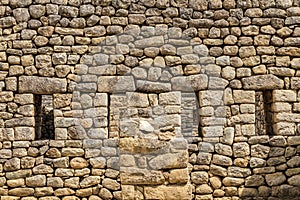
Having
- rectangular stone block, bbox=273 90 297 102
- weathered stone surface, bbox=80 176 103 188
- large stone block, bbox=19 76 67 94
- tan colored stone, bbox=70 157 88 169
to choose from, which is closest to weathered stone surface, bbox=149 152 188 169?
weathered stone surface, bbox=80 176 103 188

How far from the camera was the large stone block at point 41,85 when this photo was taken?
6162mm

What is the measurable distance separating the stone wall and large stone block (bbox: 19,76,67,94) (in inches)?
0.7

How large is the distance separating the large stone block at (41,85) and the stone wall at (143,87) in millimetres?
17

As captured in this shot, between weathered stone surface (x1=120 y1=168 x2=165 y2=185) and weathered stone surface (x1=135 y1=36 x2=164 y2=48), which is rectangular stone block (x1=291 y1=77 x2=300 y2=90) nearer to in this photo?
weathered stone surface (x1=135 y1=36 x2=164 y2=48)

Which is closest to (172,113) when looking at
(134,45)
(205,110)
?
(205,110)

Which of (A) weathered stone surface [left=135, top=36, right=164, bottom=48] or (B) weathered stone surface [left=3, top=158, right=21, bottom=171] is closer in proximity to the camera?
(B) weathered stone surface [left=3, top=158, right=21, bottom=171]

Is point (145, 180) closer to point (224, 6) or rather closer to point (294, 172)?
point (294, 172)

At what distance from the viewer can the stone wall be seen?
6.11 metres

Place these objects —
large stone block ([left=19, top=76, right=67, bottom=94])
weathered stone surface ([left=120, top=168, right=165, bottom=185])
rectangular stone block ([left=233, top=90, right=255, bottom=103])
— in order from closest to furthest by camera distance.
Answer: weathered stone surface ([left=120, top=168, right=165, bottom=185]) → large stone block ([left=19, top=76, right=67, bottom=94]) → rectangular stone block ([left=233, top=90, right=255, bottom=103])

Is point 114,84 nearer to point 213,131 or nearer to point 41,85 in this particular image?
point 41,85

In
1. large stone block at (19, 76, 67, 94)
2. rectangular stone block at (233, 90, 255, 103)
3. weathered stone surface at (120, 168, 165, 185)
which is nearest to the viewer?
weathered stone surface at (120, 168, 165, 185)

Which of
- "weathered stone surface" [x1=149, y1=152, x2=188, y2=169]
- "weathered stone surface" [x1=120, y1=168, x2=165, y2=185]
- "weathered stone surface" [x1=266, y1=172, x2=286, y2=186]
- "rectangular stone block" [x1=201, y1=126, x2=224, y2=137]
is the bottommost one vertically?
"weathered stone surface" [x1=266, y1=172, x2=286, y2=186]

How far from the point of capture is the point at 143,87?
6.23 m

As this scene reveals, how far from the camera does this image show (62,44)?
6270mm
